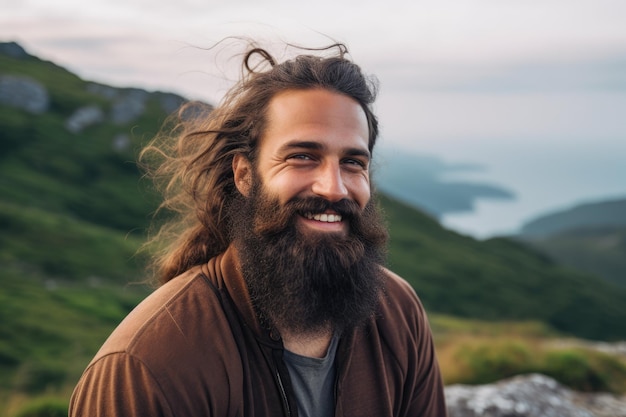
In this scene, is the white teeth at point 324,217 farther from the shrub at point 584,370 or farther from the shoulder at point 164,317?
the shrub at point 584,370

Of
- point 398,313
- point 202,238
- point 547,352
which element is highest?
point 202,238

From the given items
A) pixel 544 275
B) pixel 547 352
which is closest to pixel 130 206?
pixel 544 275

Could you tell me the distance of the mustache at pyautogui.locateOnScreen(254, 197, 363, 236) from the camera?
4.33 meters

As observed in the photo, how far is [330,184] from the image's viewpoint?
432 centimetres

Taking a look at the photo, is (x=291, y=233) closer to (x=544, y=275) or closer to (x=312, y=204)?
(x=312, y=204)

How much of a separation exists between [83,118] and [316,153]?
255ft

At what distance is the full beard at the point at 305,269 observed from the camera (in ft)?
14.4

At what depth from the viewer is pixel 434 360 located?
5.11 meters

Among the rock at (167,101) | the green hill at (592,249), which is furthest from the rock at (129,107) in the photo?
the green hill at (592,249)

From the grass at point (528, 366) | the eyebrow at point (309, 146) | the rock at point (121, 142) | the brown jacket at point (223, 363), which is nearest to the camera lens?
the brown jacket at point (223, 363)

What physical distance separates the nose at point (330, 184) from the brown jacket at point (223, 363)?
0.79 metres

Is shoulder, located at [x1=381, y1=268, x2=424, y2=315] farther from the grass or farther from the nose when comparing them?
the grass

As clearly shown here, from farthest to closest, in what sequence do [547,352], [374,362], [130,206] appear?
1. [130,206]
2. [547,352]
3. [374,362]

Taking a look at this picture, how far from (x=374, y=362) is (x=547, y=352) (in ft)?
21.2
